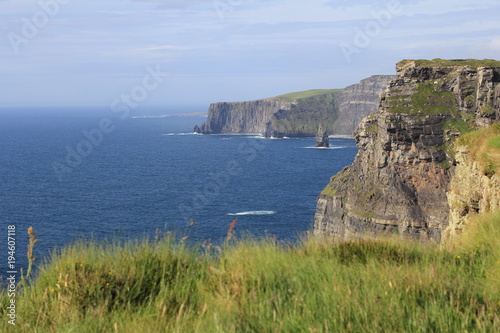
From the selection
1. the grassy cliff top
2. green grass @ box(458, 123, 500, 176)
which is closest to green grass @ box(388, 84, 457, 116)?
the grassy cliff top

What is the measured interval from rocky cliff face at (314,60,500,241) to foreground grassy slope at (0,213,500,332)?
249 feet

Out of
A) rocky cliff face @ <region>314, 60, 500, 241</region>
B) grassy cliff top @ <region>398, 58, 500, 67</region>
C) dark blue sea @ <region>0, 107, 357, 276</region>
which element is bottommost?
dark blue sea @ <region>0, 107, 357, 276</region>

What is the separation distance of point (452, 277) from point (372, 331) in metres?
2.91

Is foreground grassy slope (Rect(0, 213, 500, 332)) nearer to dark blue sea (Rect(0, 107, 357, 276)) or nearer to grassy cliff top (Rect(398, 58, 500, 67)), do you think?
dark blue sea (Rect(0, 107, 357, 276))

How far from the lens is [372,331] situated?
6.51 meters

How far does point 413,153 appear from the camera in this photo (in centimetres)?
9112

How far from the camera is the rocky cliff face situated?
87750mm

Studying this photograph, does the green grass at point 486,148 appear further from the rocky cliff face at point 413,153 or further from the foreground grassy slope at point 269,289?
the rocky cliff face at point 413,153

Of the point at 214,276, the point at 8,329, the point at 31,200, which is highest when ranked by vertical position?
the point at 214,276

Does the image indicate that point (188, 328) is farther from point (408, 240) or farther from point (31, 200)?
point (31, 200)

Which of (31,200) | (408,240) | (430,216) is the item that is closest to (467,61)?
(430,216)

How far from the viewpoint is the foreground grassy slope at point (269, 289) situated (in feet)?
22.9
